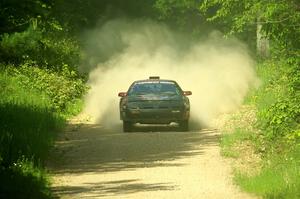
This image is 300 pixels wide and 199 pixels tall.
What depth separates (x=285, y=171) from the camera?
14852 mm

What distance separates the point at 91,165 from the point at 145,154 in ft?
6.40

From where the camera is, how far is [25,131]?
20875 millimetres

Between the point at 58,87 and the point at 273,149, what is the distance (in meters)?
17.9

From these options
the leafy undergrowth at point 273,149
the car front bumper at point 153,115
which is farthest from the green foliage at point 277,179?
the car front bumper at point 153,115

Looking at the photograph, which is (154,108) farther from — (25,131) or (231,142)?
(25,131)

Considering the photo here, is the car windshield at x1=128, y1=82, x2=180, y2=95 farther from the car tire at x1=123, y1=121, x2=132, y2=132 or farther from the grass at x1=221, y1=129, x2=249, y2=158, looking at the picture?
the grass at x1=221, y1=129, x2=249, y2=158

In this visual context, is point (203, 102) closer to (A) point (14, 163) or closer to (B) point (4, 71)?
(B) point (4, 71)

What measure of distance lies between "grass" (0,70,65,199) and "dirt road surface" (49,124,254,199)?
44 centimetres

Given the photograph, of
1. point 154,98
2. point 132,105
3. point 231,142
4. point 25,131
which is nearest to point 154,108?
point 154,98

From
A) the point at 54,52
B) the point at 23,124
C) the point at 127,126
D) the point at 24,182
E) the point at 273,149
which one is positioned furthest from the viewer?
the point at 54,52

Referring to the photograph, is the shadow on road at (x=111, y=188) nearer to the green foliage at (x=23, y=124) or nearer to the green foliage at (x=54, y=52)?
the green foliage at (x=23, y=124)

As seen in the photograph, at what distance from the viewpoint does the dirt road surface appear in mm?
14617

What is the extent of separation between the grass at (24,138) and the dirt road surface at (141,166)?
44cm

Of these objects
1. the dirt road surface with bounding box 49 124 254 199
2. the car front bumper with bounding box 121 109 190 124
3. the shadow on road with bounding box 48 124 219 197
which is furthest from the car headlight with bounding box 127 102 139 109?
the dirt road surface with bounding box 49 124 254 199
